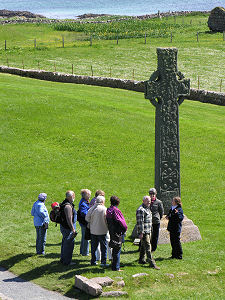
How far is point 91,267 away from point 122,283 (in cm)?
149

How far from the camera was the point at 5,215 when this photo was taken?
20.6 meters

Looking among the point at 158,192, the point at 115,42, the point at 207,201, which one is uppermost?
the point at 115,42

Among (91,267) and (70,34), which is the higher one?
(70,34)

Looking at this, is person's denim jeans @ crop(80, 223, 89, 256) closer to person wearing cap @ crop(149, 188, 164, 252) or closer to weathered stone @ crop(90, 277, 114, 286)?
person wearing cap @ crop(149, 188, 164, 252)

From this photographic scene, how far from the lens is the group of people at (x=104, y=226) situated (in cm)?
1456

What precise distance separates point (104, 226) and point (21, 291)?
261 centimetres

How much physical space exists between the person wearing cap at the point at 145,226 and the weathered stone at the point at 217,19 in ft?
210

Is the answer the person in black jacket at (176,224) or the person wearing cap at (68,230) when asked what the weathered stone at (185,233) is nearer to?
the person in black jacket at (176,224)

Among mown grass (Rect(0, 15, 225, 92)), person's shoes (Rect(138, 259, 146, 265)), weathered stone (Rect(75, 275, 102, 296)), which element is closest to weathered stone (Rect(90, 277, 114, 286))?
weathered stone (Rect(75, 275, 102, 296))

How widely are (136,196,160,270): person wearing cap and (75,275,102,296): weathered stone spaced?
2.14 m

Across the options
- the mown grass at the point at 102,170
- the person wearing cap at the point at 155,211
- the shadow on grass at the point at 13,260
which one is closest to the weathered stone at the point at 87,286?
the mown grass at the point at 102,170

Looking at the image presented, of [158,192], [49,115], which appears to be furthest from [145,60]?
[158,192]

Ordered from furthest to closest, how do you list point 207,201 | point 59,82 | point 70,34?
point 70,34 < point 59,82 < point 207,201

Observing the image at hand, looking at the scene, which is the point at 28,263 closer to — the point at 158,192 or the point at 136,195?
the point at 158,192
